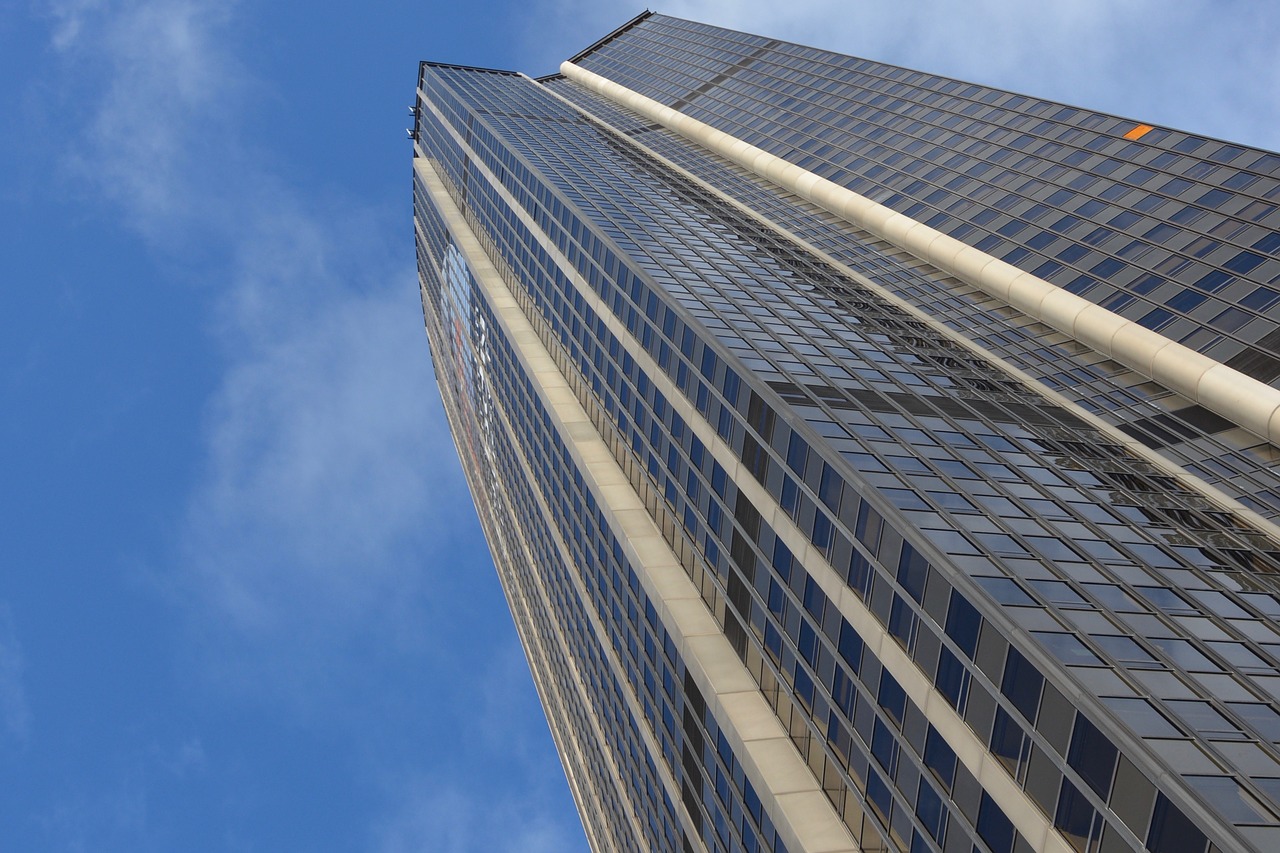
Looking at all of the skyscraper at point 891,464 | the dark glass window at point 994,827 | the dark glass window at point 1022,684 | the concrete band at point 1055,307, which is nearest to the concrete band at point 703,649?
the skyscraper at point 891,464

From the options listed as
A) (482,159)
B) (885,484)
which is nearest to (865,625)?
(885,484)

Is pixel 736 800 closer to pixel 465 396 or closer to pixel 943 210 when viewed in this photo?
pixel 943 210

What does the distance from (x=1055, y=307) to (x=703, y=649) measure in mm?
33227

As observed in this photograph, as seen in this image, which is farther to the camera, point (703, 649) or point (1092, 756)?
point (703, 649)

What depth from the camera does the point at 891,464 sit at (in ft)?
131

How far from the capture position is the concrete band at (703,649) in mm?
40438

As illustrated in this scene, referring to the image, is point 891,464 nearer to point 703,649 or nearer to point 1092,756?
point 703,649

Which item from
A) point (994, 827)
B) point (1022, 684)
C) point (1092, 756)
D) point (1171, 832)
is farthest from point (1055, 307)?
point (1171, 832)

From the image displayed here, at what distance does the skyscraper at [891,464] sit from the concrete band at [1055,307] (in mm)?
238

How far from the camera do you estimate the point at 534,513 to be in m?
92.5

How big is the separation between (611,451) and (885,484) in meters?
31.9

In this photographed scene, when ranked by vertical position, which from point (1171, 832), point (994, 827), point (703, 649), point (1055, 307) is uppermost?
point (1055, 307)

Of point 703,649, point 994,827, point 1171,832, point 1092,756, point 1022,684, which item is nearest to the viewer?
point 1171,832

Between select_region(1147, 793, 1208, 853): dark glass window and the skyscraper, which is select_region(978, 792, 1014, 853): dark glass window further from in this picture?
select_region(1147, 793, 1208, 853): dark glass window
